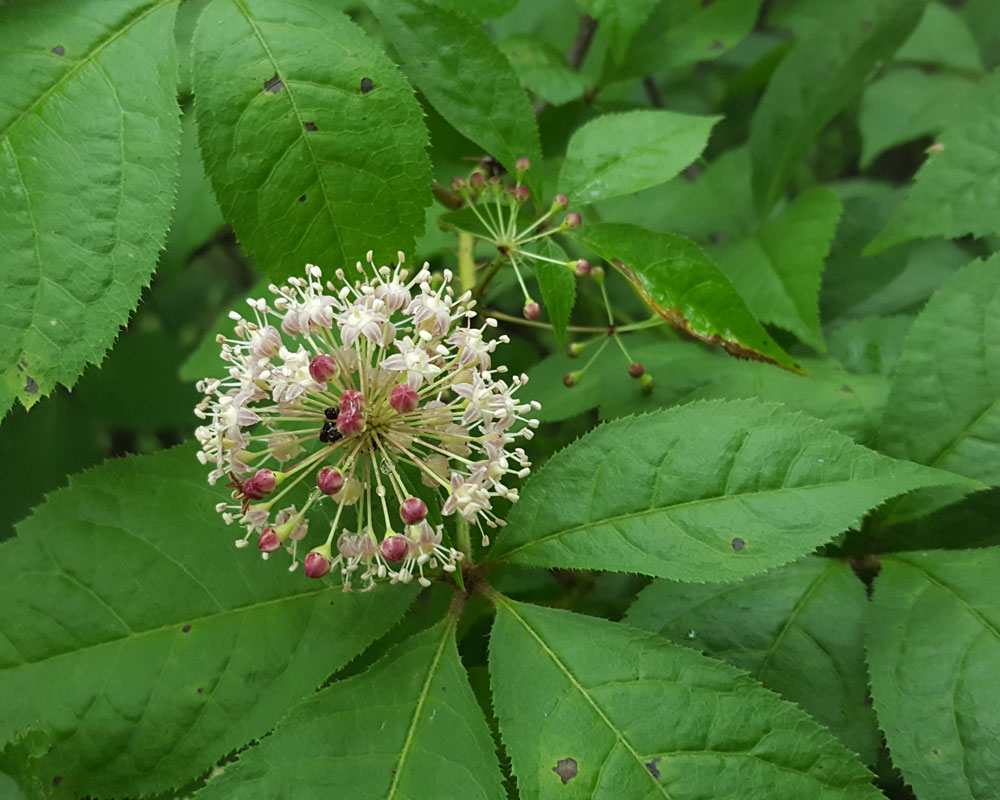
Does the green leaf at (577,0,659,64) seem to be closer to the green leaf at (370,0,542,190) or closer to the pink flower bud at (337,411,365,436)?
the green leaf at (370,0,542,190)

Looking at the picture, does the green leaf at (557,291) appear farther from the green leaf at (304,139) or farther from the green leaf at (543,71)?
the green leaf at (543,71)

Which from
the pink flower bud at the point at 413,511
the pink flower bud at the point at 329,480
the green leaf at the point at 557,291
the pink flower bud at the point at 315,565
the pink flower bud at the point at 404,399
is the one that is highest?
the green leaf at the point at 557,291

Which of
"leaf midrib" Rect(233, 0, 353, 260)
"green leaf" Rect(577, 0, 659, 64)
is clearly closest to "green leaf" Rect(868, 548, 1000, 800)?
"leaf midrib" Rect(233, 0, 353, 260)

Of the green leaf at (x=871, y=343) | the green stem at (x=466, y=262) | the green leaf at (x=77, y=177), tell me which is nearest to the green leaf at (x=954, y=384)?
the green leaf at (x=871, y=343)

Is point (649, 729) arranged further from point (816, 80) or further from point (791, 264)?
point (816, 80)


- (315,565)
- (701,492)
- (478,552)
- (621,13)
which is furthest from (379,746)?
(621,13)
